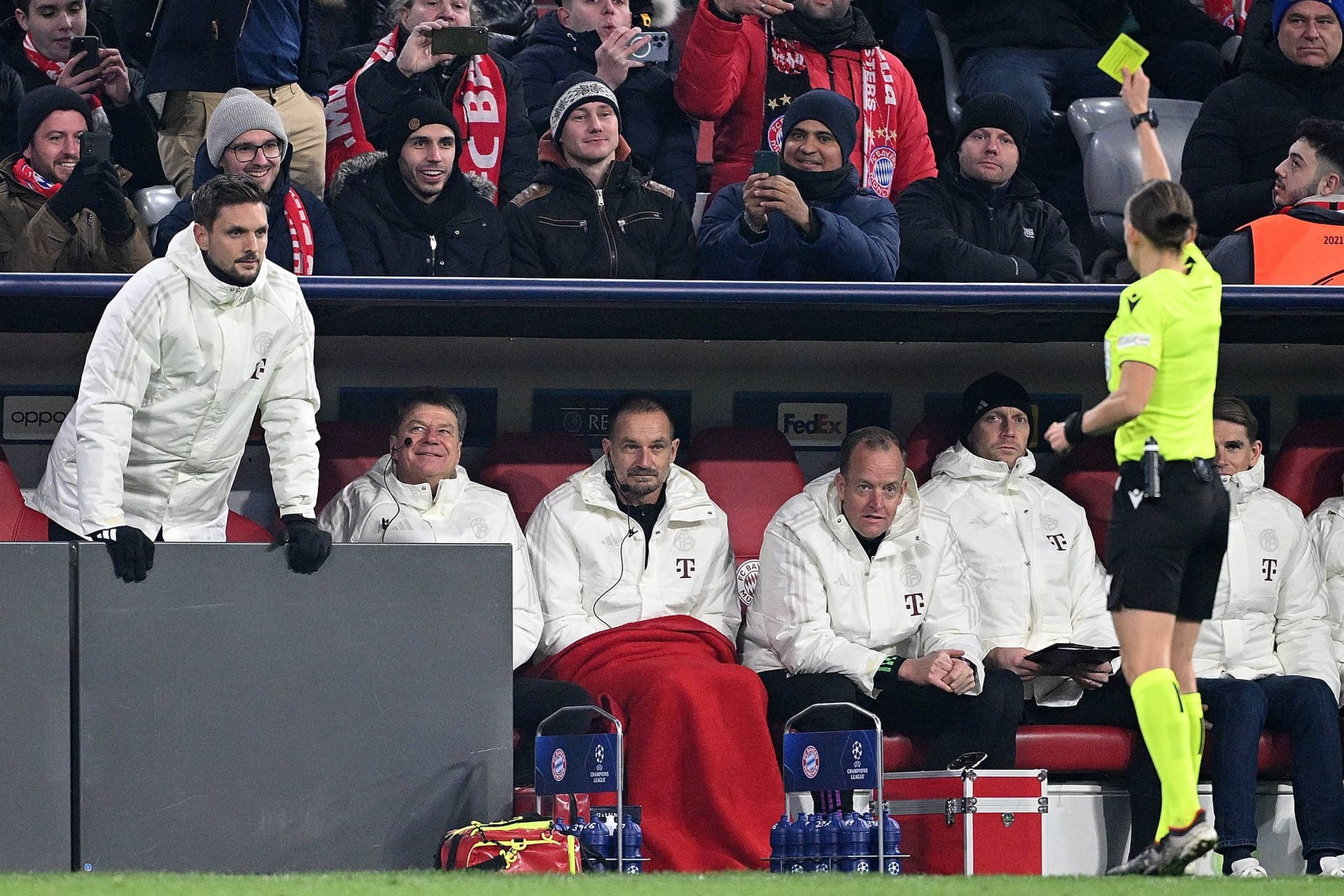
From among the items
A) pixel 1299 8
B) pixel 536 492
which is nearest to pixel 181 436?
pixel 536 492

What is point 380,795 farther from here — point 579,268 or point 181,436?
point 579,268

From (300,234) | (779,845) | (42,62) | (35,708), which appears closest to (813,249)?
(300,234)

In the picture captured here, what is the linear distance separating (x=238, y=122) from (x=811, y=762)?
2.79 meters

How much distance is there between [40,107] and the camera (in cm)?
641

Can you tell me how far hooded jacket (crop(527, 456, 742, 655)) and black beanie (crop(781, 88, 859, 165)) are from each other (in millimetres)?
1368

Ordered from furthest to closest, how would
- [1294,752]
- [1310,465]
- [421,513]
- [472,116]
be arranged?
[472,116]
[1310,465]
[421,513]
[1294,752]

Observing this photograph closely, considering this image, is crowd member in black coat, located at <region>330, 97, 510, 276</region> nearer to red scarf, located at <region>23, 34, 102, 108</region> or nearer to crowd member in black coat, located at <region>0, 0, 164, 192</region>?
crowd member in black coat, located at <region>0, 0, 164, 192</region>

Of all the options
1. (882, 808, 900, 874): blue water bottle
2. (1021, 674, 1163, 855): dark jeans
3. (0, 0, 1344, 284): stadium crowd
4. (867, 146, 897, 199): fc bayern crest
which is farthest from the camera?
(867, 146, 897, 199): fc bayern crest

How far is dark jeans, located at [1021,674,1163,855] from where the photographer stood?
5.87 metres

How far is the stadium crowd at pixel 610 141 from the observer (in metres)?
6.33

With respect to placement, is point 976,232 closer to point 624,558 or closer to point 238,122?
point 624,558

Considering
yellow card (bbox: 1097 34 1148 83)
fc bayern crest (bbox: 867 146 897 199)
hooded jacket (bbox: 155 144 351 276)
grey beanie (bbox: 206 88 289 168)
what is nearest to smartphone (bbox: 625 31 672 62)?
fc bayern crest (bbox: 867 146 897 199)

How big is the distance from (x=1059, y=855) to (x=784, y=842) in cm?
109

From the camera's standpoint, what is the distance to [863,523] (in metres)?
6.09
